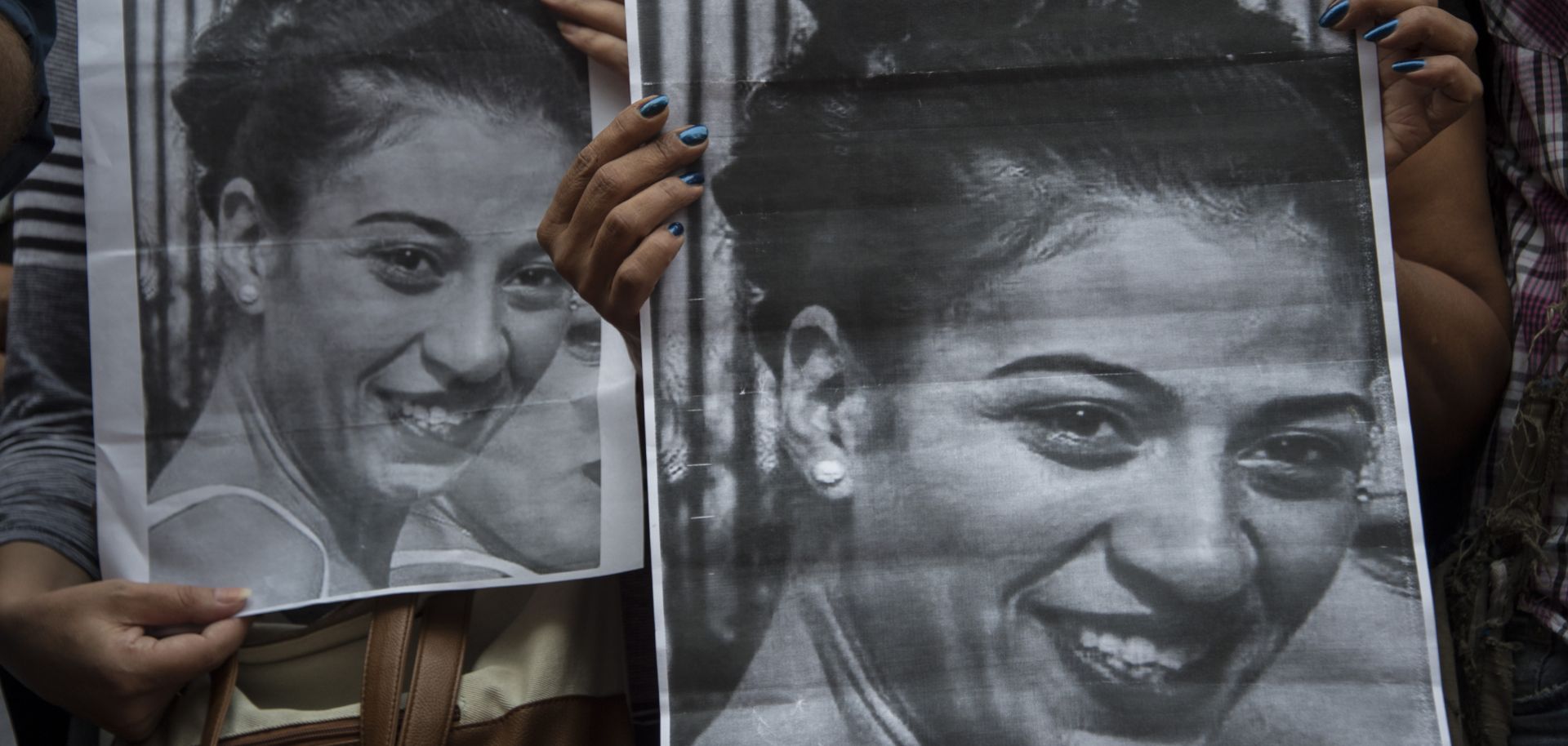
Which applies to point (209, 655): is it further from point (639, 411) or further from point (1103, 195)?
point (1103, 195)

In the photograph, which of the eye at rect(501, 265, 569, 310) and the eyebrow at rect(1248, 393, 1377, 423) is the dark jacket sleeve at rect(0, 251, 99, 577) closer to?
the eye at rect(501, 265, 569, 310)

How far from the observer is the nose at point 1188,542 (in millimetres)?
648

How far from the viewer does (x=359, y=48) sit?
2.59 feet

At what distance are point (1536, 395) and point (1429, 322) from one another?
0.08 metres

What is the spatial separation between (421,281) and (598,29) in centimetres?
21

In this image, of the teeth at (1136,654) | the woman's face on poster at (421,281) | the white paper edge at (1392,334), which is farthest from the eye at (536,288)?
the white paper edge at (1392,334)

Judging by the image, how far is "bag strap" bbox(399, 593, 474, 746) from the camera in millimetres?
722

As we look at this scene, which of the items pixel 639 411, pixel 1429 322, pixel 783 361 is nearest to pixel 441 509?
pixel 639 411

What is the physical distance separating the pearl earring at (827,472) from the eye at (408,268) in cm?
31

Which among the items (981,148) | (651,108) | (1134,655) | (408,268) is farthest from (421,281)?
(1134,655)

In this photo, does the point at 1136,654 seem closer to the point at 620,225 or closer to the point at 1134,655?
the point at 1134,655

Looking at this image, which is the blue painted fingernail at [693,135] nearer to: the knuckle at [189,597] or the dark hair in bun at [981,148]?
the dark hair in bun at [981,148]

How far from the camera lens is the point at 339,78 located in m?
0.79

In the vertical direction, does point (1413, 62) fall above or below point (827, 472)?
above
